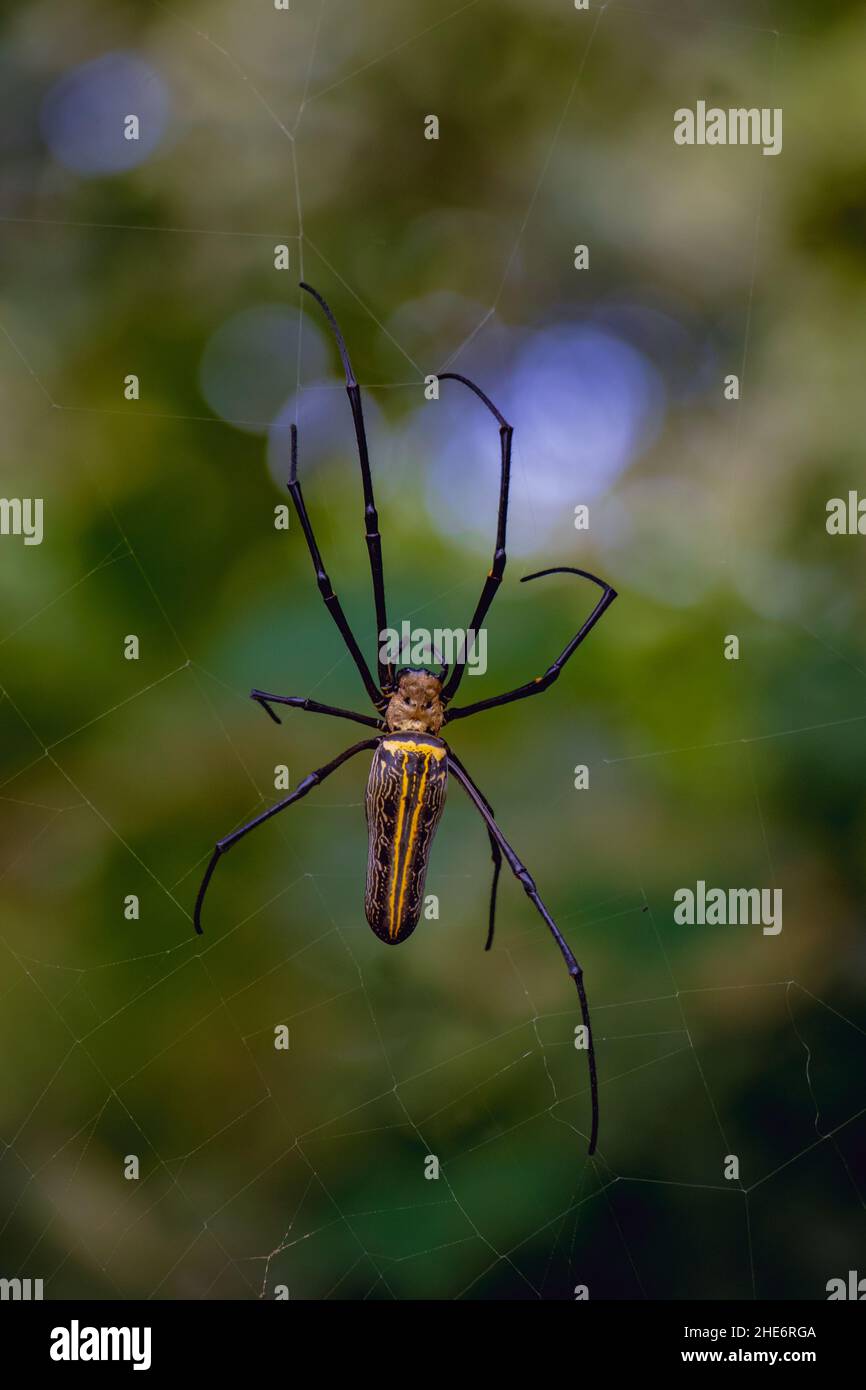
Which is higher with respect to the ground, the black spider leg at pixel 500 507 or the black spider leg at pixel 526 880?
the black spider leg at pixel 500 507

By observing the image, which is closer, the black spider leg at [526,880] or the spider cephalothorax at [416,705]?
the black spider leg at [526,880]

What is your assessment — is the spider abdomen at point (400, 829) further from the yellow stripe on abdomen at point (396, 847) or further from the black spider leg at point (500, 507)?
the black spider leg at point (500, 507)

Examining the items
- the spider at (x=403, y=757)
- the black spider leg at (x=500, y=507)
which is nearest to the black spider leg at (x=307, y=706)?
the spider at (x=403, y=757)

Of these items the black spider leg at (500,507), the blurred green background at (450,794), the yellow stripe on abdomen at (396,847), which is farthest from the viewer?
the blurred green background at (450,794)

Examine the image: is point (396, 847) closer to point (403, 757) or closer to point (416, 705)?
point (403, 757)

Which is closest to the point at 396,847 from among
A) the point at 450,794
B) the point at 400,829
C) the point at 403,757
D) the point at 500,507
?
the point at 400,829

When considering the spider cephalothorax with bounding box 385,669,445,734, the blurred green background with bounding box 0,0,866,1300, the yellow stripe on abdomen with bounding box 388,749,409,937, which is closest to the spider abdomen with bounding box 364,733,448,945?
the yellow stripe on abdomen with bounding box 388,749,409,937

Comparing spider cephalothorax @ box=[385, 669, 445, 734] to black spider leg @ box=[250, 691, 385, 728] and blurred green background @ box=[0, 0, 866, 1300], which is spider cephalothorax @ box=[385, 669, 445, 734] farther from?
blurred green background @ box=[0, 0, 866, 1300]

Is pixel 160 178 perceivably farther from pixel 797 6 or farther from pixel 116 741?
pixel 797 6

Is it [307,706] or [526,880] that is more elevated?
[307,706]
